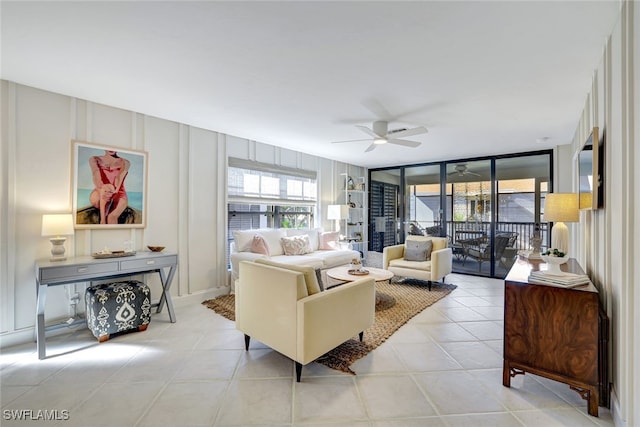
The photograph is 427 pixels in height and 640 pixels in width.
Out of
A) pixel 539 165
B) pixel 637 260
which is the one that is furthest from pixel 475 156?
pixel 637 260

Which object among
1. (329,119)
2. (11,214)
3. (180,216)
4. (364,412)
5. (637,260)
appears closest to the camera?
(637,260)

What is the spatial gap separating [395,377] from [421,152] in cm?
411

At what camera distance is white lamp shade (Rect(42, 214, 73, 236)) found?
8.40 feet

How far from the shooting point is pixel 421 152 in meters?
5.22

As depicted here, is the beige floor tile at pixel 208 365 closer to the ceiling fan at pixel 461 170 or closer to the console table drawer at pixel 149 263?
the console table drawer at pixel 149 263

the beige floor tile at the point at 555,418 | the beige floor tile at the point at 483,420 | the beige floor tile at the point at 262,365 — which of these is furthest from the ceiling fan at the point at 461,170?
the beige floor tile at the point at 262,365

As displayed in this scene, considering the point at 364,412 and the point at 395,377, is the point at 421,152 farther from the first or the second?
the point at 364,412

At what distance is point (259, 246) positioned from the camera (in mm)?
4172

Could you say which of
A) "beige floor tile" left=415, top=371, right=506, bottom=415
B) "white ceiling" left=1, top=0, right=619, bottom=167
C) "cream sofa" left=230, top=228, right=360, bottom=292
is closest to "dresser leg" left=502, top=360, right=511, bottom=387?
"beige floor tile" left=415, top=371, right=506, bottom=415

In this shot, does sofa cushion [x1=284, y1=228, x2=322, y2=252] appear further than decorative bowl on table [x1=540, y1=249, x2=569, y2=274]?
Yes

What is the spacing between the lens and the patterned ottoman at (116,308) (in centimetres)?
264

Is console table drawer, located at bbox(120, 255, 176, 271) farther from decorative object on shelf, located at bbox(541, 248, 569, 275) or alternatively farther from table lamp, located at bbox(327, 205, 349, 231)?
decorative object on shelf, located at bbox(541, 248, 569, 275)

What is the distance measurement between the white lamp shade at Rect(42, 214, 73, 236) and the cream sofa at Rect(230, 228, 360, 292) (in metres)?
1.75

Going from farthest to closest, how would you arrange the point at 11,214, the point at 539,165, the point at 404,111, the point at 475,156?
1. the point at 475,156
2. the point at 539,165
3. the point at 404,111
4. the point at 11,214
